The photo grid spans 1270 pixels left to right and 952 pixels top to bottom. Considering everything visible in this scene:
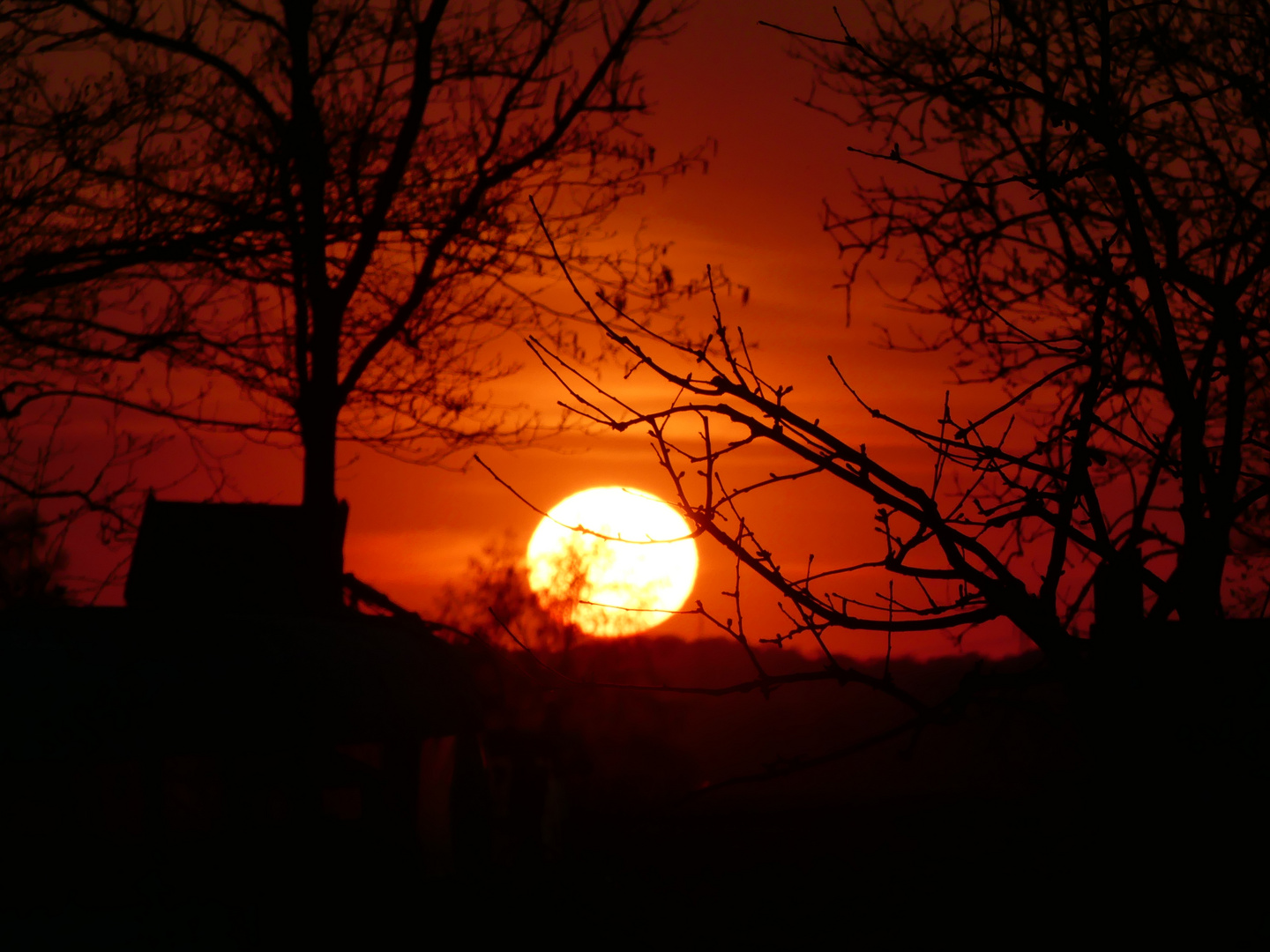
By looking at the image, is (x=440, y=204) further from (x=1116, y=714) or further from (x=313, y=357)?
(x=1116, y=714)

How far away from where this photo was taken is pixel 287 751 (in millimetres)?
6434

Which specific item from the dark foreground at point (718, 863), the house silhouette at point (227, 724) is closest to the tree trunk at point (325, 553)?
the house silhouette at point (227, 724)

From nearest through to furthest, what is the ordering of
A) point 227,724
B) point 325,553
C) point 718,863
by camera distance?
point 227,724
point 325,553
point 718,863

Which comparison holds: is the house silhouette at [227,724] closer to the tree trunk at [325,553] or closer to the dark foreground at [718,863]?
the dark foreground at [718,863]

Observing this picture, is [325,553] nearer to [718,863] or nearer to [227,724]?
[227,724]

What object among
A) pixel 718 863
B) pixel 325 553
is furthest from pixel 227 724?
pixel 718 863

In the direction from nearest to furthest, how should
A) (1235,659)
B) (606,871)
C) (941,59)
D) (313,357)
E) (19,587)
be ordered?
(1235,659) < (941,59) < (606,871) < (19,587) < (313,357)

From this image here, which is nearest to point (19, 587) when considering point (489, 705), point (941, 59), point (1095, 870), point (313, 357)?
point (313, 357)

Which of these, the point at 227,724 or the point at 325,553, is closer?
the point at 227,724

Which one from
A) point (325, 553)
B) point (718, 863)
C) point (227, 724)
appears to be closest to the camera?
point (227, 724)

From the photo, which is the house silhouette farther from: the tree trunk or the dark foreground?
the tree trunk

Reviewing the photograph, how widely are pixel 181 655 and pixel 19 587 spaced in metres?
5.70

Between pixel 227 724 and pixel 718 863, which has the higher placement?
pixel 227 724

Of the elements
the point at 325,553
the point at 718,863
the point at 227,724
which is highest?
the point at 325,553
